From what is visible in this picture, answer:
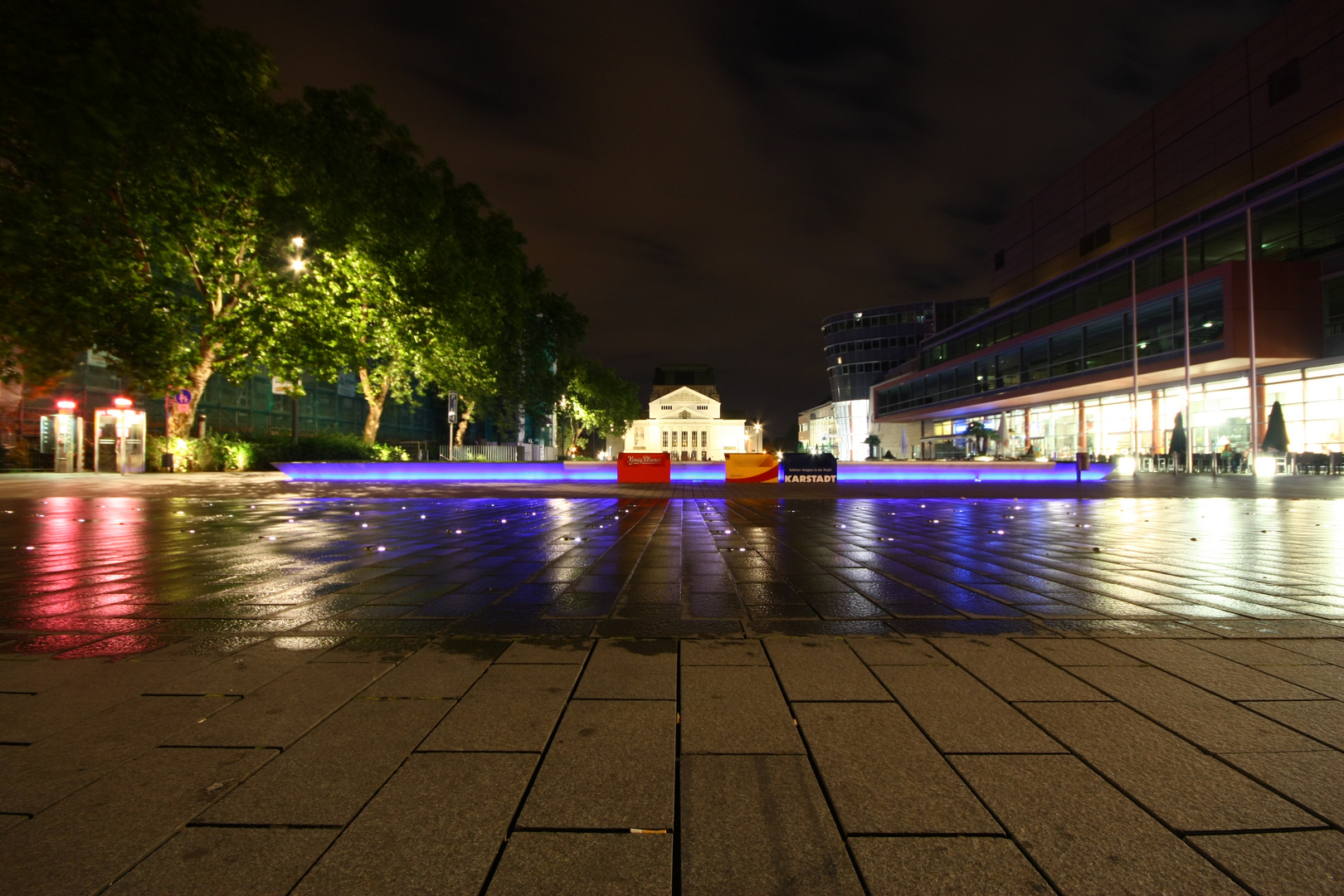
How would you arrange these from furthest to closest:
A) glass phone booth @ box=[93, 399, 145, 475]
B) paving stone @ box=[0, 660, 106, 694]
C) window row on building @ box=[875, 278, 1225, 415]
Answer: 1. window row on building @ box=[875, 278, 1225, 415]
2. glass phone booth @ box=[93, 399, 145, 475]
3. paving stone @ box=[0, 660, 106, 694]

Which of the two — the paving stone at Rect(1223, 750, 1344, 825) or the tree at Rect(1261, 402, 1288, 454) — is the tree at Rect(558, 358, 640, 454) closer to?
the tree at Rect(1261, 402, 1288, 454)

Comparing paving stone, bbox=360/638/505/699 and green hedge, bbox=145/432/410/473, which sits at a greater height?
green hedge, bbox=145/432/410/473

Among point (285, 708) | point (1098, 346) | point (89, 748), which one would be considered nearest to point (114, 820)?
point (89, 748)

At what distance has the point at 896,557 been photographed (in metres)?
7.13

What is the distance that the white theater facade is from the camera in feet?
371

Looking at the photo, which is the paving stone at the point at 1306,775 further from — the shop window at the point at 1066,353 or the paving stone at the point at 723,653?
the shop window at the point at 1066,353

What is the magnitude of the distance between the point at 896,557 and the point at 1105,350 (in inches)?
1536

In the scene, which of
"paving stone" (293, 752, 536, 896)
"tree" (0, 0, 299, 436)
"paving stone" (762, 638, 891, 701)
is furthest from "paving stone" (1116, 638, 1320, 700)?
"tree" (0, 0, 299, 436)

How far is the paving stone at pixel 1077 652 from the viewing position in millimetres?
3418

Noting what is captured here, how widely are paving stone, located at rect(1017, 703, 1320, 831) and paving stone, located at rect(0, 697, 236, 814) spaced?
3.65 metres

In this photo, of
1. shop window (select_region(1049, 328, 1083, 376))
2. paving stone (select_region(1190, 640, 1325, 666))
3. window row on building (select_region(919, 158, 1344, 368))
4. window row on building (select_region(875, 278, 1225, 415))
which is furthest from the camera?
shop window (select_region(1049, 328, 1083, 376))

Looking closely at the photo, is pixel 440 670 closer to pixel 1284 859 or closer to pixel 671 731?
pixel 671 731

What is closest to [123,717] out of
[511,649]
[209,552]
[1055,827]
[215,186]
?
[511,649]

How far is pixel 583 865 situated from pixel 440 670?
6.19 ft
